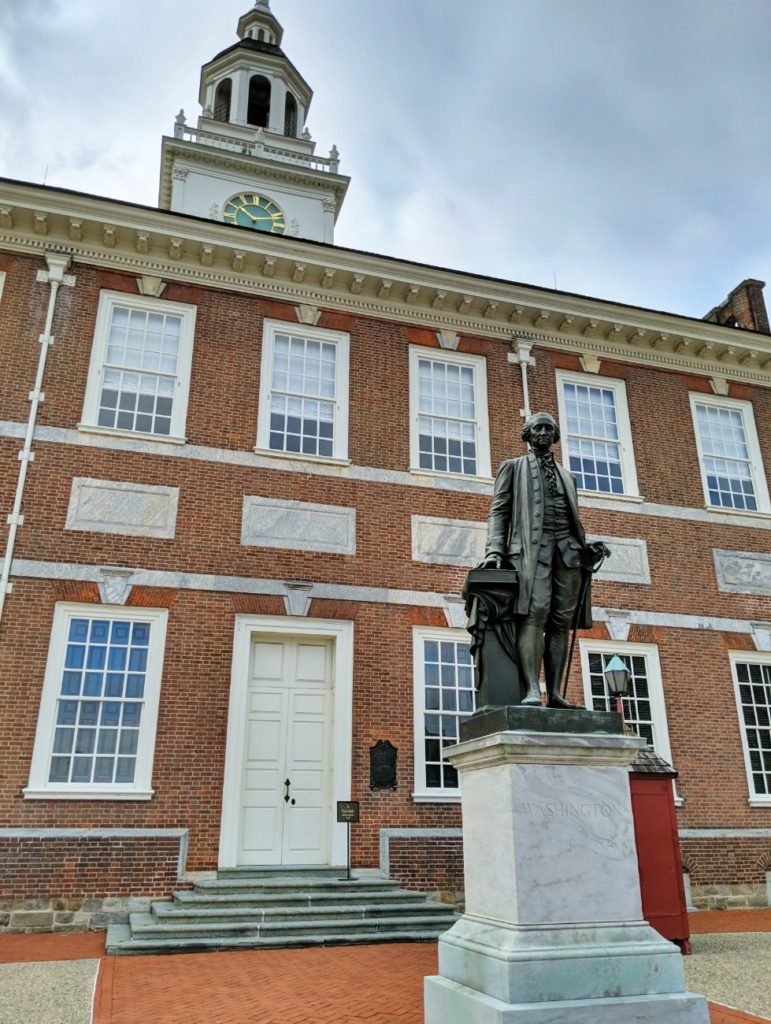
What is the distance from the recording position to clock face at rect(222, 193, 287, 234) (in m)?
22.5

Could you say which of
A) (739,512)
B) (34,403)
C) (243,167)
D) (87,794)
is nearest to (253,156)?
(243,167)

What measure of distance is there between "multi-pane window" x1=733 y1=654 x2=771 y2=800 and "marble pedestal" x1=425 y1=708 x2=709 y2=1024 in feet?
29.1

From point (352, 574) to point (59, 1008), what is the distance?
6859mm

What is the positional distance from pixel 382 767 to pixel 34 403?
6.91m

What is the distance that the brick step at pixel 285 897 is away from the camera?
30.9ft

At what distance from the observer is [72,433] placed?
11.6 meters

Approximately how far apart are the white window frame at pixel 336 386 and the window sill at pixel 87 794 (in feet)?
16.2

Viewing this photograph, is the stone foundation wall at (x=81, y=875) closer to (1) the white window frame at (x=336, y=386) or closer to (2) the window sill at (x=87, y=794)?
(2) the window sill at (x=87, y=794)

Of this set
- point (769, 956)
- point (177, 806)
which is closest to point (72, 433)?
point (177, 806)

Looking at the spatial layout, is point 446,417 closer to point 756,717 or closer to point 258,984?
point 756,717

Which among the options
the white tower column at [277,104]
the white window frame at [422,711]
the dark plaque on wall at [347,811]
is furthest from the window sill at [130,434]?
the white tower column at [277,104]

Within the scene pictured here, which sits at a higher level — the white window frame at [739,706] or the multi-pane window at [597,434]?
the multi-pane window at [597,434]

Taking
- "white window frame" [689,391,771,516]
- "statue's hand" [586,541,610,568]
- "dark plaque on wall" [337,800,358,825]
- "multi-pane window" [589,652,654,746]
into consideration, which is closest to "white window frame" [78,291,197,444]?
"dark plaque on wall" [337,800,358,825]

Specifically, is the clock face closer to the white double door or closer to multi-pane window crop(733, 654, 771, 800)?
the white double door
